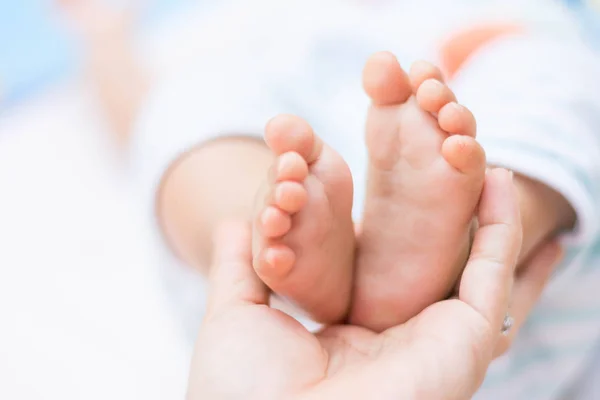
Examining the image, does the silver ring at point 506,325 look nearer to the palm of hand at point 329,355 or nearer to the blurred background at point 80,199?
the palm of hand at point 329,355

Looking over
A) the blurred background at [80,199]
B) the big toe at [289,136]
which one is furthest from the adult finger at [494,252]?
the blurred background at [80,199]

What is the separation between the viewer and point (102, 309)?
0.78 metres

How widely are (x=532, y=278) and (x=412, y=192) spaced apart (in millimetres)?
207

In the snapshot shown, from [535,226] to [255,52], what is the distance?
397mm

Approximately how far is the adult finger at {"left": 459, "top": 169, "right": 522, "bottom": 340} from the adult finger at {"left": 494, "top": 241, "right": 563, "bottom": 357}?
156 mm

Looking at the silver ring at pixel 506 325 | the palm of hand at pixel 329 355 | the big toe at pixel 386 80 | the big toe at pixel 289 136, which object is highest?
the big toe at pixel 386 80

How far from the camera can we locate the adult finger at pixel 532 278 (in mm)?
542

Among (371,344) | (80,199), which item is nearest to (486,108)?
(371,344)

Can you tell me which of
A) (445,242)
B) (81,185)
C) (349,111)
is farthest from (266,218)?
(81,185)

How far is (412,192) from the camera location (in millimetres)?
397

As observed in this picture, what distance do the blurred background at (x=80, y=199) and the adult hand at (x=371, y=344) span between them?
12.6 inches

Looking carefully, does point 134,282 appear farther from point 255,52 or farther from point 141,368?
point 255,52

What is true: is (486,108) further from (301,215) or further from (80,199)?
(80,199)

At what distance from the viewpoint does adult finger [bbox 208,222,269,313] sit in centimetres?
42
